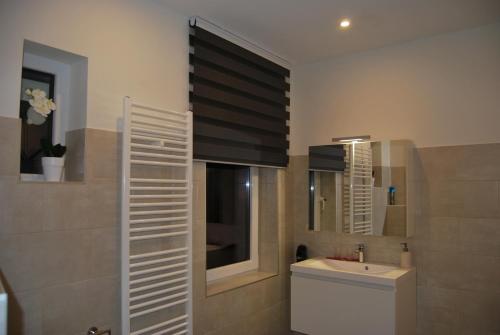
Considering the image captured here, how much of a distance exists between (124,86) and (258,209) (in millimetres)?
1658

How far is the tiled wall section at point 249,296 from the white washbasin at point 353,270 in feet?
1.10

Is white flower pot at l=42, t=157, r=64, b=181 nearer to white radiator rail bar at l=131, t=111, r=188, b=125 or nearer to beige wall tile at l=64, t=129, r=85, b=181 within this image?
beige wall tile at l=64, t=129, r=85, b=181

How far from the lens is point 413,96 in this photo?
2.86 meters

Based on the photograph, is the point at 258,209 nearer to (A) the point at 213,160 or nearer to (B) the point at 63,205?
(A) the point at 213,160

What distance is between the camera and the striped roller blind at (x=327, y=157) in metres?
3.08

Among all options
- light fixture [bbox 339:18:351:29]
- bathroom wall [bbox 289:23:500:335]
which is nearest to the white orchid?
light fixture [bbox 339:18:351:29]

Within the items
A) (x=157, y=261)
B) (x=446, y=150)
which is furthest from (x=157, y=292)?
(x=446, y=150)

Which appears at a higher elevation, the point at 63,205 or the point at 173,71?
the point at 173,71

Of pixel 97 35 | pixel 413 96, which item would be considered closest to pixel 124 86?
pixel 97 35

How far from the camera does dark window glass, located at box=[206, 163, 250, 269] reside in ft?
9.70

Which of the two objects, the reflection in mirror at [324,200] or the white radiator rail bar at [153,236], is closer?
the white radiator rail bar at [153,236]

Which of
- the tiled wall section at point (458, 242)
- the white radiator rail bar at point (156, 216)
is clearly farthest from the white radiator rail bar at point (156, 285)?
the tiled wall section at point (458, 242)

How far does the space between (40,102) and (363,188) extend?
2.27 m

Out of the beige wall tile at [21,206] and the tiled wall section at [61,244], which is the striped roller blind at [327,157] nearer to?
the tiled wall section at [61,244]
